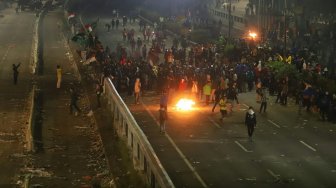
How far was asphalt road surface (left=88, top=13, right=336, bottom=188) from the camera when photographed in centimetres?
2227

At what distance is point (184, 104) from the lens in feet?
113

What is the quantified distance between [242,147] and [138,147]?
22.3 feet

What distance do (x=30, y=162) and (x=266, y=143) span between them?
356 inches

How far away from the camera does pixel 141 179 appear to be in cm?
1897

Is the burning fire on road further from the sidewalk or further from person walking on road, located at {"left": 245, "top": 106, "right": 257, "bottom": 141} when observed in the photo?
person walking on road, located at {"left": 245, "top": 106, "right": 257, "bottom": 141}

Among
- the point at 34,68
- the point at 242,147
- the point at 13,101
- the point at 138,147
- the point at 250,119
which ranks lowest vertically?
the point at 242,147

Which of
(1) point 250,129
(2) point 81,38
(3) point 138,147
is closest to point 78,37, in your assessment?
(2) point 81,38

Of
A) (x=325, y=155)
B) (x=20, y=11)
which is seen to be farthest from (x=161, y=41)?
(x=20, y=11)

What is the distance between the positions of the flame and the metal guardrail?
5795mm

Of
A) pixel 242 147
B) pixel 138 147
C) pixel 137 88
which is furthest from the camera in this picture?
pixel 137 88

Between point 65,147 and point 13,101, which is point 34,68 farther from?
point 65,147

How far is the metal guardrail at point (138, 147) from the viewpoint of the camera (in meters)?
16.7

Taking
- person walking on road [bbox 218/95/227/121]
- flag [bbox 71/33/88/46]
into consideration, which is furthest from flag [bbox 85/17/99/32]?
person walking on road [bbox 218/95/227/121]

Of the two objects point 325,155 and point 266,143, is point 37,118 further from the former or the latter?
point 325,155
